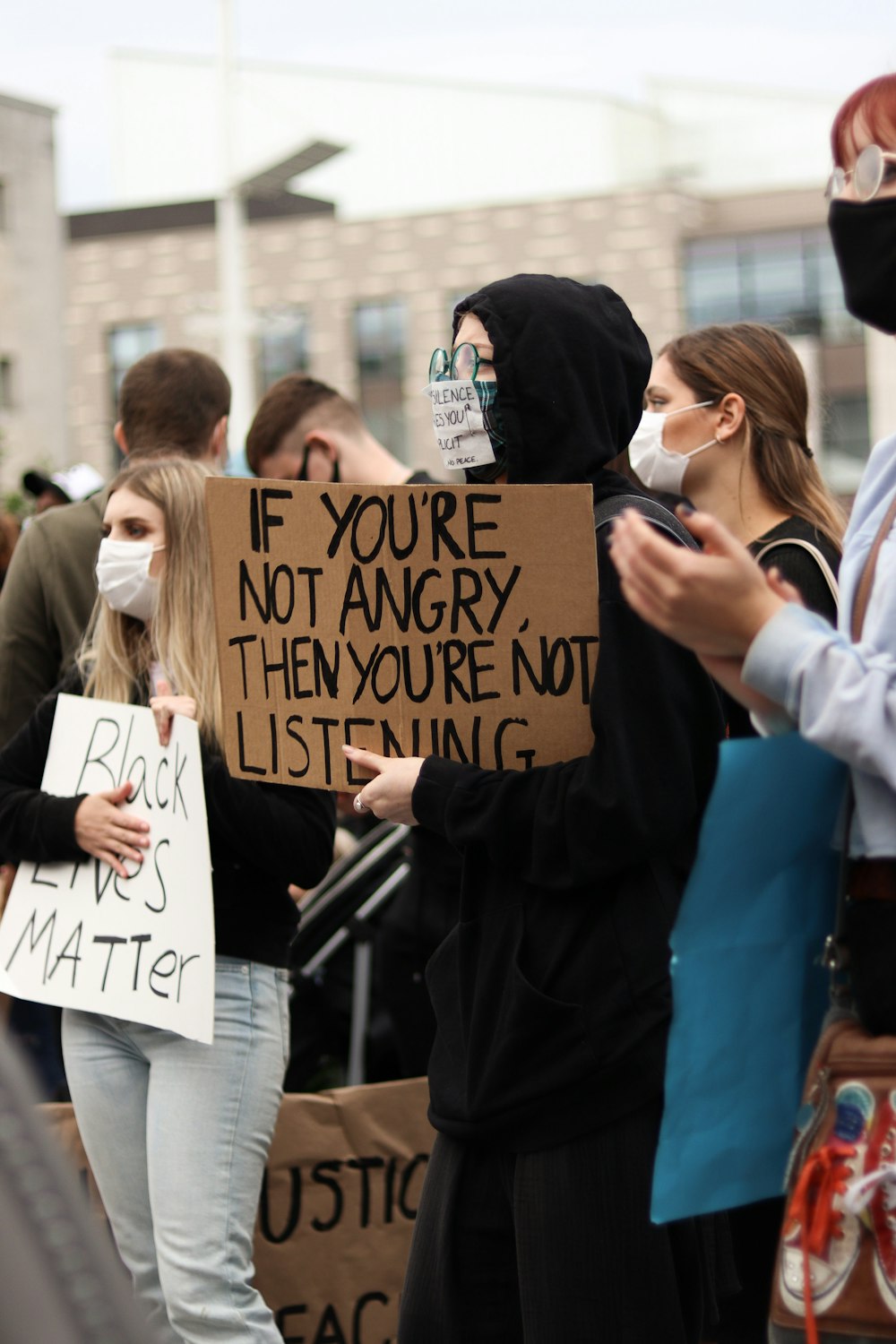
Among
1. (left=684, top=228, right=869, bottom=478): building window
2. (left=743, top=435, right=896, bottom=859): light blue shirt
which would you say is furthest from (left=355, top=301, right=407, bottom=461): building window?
(left=743, top=435, right=896, bottom=859): light blue shirt

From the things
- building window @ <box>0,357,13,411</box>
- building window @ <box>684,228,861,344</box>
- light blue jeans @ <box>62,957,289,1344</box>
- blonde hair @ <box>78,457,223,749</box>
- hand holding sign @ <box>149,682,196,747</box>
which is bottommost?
light blue jeans @ <box>62,957,289,1344</box>

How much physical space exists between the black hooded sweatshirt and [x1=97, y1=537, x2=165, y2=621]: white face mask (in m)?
1.35

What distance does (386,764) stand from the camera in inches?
104

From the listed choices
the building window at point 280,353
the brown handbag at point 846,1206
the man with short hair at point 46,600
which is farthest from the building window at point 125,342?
the brown handbag at point 846,1206

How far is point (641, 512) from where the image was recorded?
2547mm

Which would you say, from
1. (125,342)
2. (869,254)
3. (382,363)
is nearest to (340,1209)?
(869,254)

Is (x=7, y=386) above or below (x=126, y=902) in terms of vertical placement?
above

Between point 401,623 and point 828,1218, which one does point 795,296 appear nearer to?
point 401,623

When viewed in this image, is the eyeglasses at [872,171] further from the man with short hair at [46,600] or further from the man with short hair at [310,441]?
the man with short hair at [310,441]

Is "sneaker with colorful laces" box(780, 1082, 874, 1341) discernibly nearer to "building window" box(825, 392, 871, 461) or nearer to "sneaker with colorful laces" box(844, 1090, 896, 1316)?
"sneaker with colorful laces" box(844, 1090, 896, 1316)

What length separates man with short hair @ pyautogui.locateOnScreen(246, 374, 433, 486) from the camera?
577cm

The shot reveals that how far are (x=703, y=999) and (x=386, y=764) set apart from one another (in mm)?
791

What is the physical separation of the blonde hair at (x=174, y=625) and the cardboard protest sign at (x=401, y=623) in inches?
26.2

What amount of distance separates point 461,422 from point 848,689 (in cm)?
106
